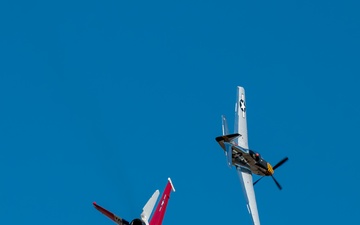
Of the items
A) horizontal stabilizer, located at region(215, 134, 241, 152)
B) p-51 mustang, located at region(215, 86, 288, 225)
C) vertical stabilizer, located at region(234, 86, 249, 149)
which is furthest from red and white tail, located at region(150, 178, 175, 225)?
vertical stabilizer, located at region(234, 86, 249, 149)

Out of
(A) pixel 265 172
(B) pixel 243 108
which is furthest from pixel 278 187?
(B) pixel 243 108

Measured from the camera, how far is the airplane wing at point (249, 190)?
98188 millimetres

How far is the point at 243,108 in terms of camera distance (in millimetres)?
106812

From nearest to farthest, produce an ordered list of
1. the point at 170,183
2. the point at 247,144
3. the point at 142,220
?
the point at 142,220
the point at 170,183
the point at 247,144

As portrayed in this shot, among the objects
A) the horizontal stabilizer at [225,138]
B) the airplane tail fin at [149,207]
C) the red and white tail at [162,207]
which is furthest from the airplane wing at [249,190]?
the airplane tail fin at [149,207]

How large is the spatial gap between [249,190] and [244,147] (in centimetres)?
437

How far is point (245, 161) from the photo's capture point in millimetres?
100938

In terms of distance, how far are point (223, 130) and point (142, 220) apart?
17.3m

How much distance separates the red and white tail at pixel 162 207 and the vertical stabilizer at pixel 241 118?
9.02 metres

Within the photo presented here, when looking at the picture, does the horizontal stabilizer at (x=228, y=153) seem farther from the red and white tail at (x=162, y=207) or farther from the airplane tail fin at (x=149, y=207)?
the airplane tail fin at (x=149, y=207)

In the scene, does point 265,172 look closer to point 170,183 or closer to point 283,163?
point 283,163

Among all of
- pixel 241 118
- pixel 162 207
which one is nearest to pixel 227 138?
pixel 241 118

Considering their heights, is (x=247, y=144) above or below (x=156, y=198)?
above

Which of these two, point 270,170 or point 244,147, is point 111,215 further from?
point 270,170
